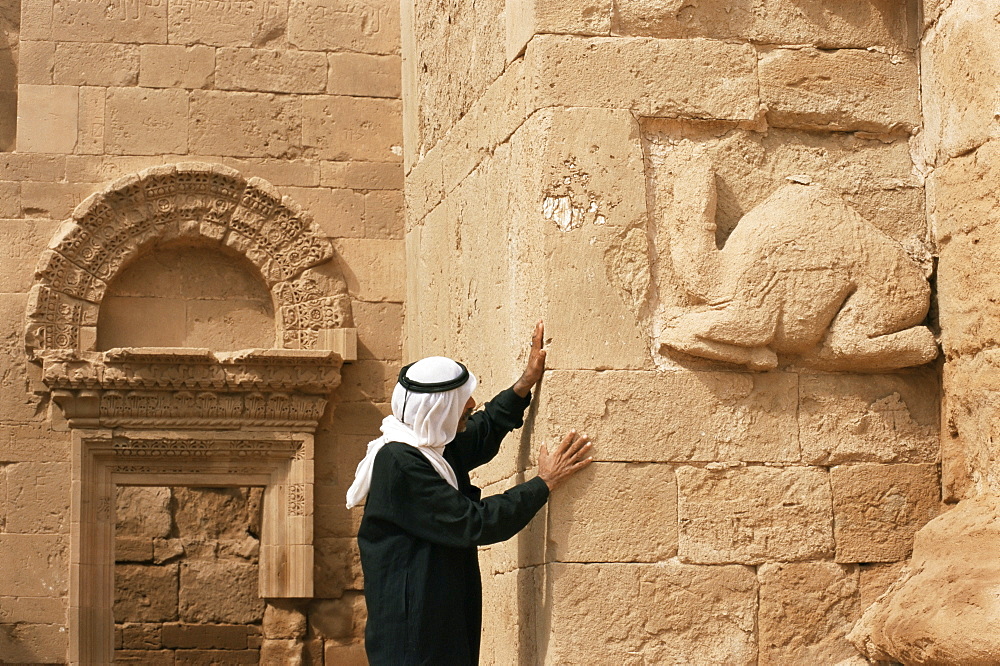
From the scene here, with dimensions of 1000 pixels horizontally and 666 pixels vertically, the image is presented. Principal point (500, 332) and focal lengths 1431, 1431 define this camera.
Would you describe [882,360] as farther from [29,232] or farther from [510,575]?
[29,232]

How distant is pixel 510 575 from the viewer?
536 centimetres

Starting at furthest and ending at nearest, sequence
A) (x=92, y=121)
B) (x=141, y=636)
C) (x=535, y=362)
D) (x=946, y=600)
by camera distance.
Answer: (x=141, y=636)
(x=92, y=121)
(x=535, y=362)
(x=946, y=600)

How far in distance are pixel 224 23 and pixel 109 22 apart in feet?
2.07

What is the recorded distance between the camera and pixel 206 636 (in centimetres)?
1075

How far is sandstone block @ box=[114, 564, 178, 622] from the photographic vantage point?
11.0m

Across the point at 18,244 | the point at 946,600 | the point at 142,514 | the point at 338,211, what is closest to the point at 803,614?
the point at 946,600

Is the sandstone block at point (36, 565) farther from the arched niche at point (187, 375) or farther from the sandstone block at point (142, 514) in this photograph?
the sandstone block at point (142, 514)

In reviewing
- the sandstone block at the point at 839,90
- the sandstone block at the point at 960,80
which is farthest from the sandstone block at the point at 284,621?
the sandstone block at the point at 960,80

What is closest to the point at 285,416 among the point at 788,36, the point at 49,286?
the point at 49,286

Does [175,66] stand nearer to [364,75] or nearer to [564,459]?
[364,75]

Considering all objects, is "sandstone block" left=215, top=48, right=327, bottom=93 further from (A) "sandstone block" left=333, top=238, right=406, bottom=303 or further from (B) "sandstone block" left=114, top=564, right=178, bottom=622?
(B) "sandstone block" left=114, top=564, right=178, bottom=622

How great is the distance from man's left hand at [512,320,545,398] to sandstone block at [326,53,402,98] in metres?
3.51

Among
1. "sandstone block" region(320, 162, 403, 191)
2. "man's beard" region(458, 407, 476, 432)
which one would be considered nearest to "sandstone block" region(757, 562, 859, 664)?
"man's beard" region(458, 407, 476, 432)

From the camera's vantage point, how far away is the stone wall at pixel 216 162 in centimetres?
779
